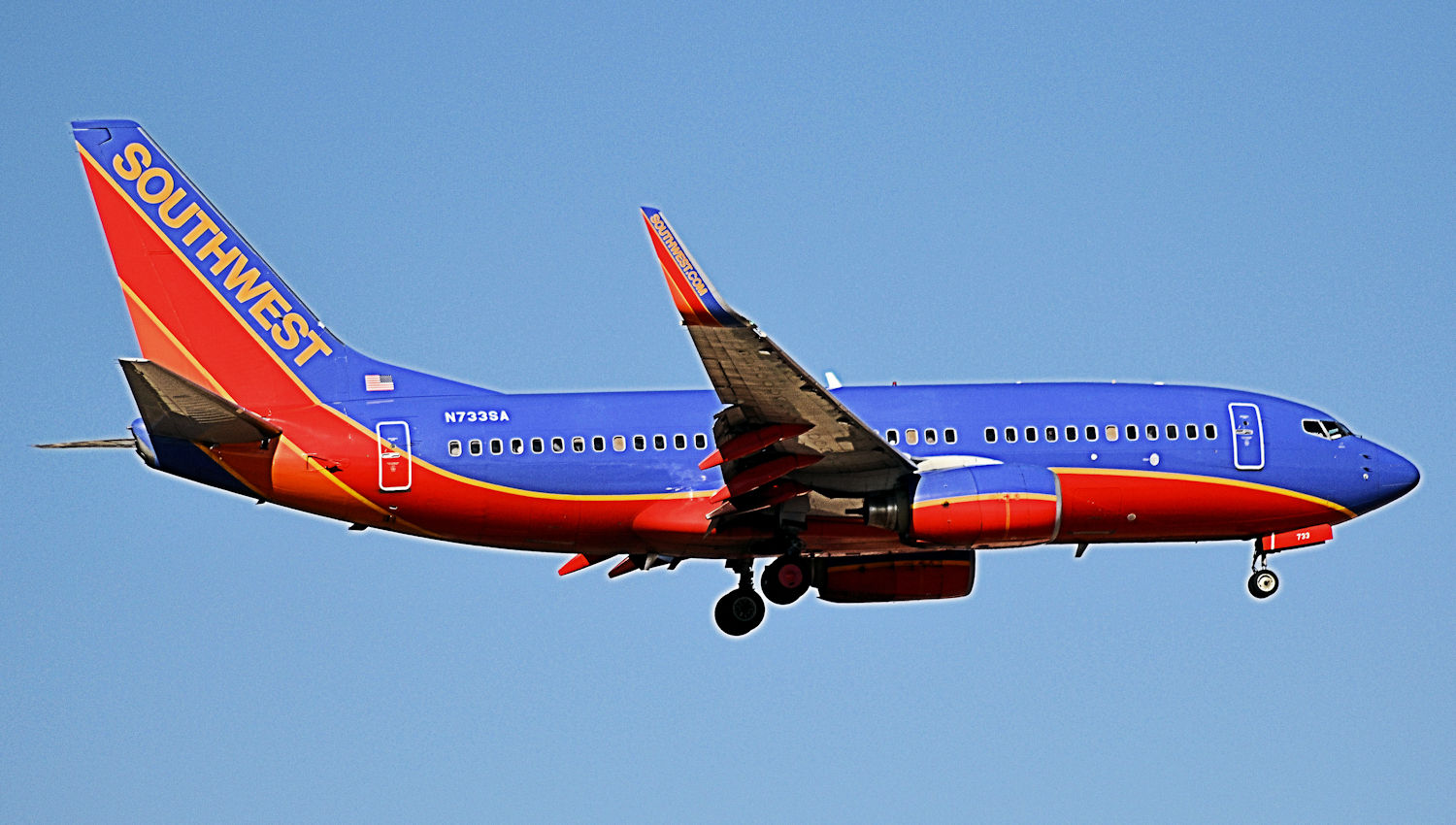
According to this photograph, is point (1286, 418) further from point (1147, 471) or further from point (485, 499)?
point (485, 499)

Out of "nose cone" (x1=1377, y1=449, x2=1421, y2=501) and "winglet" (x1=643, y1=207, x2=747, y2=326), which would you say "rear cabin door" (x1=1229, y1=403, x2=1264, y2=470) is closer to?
"nose cone" (x1=1377, y1=449, x2=1421, y2=501)

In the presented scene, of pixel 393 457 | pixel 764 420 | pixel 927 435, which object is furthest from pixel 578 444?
pixel 927 435

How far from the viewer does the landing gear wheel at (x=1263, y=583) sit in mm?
48469

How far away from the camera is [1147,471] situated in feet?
150

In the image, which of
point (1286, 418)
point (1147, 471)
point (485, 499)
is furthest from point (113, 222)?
point (1286, 418)

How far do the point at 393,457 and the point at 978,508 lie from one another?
12035mm

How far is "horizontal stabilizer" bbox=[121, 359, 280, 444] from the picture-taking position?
40094mm

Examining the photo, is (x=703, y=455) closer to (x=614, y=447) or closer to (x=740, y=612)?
(x=614, y=447)

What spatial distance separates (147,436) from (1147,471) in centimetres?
2109

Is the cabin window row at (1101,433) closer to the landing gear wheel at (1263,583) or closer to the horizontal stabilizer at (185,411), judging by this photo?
the landing gear wheel at (1263,583)

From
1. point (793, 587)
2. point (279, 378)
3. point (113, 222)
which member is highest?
point (113, 222)

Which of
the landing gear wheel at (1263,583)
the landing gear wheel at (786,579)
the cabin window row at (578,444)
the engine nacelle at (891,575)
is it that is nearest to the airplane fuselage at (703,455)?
the cabin window row at (578,444)

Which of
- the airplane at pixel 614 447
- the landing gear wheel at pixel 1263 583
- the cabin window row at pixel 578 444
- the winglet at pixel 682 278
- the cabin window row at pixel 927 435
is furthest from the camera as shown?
the landing gear wheel at pixel 1263 583

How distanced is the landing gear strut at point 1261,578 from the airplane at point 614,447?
2110mm
